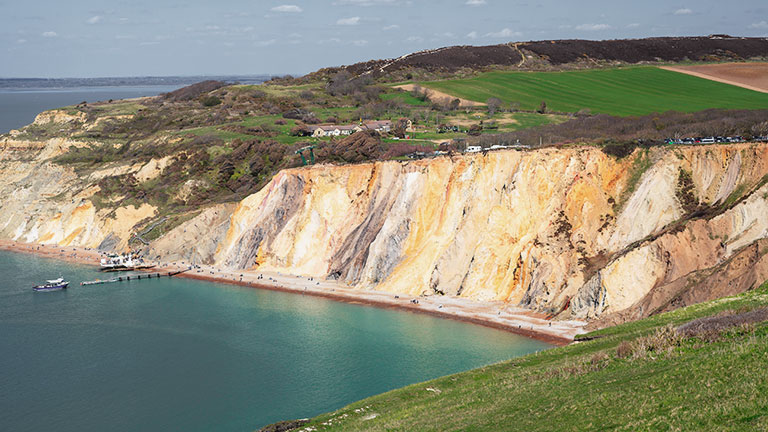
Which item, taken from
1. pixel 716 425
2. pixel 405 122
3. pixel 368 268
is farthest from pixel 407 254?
pixel 716 425

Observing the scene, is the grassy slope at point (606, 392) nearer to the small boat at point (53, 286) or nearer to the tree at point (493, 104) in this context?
the small boat at point (53, 286)

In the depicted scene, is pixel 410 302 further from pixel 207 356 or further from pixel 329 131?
pixel 329 131

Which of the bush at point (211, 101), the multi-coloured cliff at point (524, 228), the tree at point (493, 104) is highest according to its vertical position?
the bush at point (211, 101)

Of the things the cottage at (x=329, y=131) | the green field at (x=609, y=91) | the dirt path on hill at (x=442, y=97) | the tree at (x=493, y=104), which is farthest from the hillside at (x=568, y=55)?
the cottage at (x=329, y=131)

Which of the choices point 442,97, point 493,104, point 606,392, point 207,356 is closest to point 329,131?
point 442,97

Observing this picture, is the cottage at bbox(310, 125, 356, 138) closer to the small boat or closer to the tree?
the tree

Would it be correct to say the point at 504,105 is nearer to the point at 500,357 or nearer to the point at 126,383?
the point at 500,357
